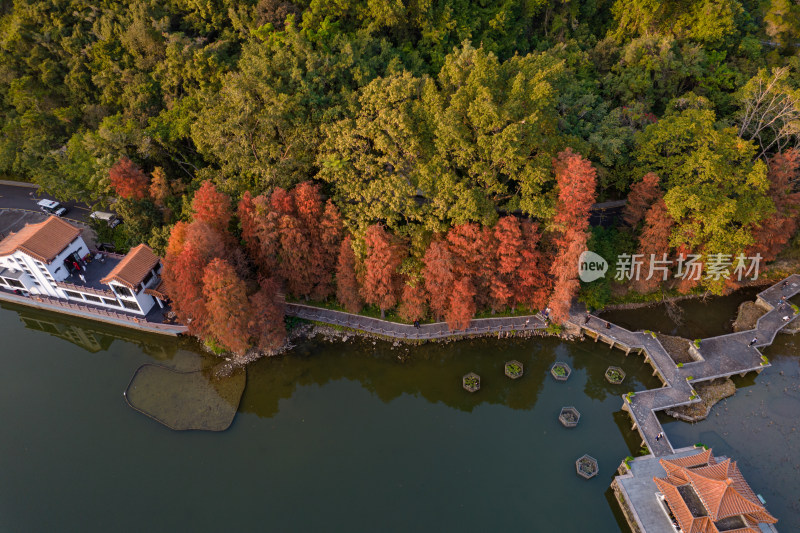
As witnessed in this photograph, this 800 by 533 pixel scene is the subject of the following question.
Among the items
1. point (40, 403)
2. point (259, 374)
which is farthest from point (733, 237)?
point (40, 403)

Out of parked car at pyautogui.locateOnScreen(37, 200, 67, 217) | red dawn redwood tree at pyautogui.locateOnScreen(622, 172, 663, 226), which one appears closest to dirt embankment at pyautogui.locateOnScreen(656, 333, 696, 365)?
red dawn redwood tree at pyautogui.locateOnScreen(622, 172, 663, 226)

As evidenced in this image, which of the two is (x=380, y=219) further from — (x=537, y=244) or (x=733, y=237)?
(x=733, y=237)

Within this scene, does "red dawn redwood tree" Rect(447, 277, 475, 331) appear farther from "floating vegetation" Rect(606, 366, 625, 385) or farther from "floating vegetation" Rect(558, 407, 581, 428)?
"floating vegetation" Rect(606, 366, 625, 385)

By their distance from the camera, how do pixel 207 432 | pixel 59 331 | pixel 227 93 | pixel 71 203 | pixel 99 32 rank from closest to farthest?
pixel 207 432 < pixel 227 93 < pixel 59 331 < pixel 99 32 < pixel 71 203

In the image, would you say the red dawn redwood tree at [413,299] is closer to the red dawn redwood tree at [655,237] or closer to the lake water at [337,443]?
the lake water at [337,443]

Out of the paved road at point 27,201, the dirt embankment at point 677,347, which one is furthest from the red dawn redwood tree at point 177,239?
the dirt embankment at point 677,347

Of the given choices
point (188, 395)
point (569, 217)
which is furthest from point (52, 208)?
point (569, 217)

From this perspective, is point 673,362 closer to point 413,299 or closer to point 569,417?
point 569,417
